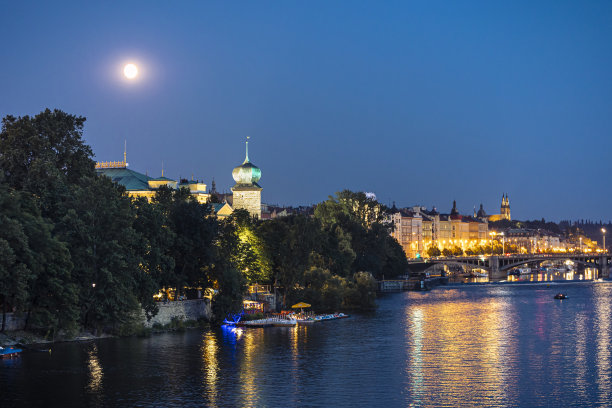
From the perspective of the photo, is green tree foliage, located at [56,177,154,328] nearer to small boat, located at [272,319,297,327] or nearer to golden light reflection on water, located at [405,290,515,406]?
small boat, located at [272,319,297,327]

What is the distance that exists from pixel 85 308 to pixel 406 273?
86.5 metres

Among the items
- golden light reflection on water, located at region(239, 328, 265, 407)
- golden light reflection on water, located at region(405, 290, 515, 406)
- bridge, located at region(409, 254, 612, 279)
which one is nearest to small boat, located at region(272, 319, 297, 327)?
golden light reflection on water, located at region(239, 328, 265, 407)

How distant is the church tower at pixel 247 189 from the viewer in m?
97.3

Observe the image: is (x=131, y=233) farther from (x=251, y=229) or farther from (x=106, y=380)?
(x=251, y=229)

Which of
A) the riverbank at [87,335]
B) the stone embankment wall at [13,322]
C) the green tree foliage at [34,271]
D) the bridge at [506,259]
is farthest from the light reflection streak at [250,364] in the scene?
the bridge at [506,259]

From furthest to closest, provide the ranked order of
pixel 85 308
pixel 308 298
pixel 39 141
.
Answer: pixel 308 298 → pixel 39 141 → pixel 85 308

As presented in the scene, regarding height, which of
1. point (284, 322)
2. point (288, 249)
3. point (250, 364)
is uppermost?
point (288, 249)

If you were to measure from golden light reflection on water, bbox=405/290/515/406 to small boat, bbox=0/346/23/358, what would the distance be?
21.1m

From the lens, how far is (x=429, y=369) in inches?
1885

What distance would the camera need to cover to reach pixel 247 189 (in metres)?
97.6

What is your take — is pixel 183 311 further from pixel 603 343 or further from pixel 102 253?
pixel 603 343

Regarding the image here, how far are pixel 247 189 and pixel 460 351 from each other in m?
46.9

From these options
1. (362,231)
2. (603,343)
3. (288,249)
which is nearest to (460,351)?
(603,343)

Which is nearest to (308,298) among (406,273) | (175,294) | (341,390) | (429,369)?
(175,294)
